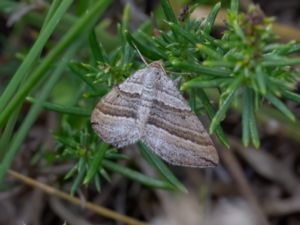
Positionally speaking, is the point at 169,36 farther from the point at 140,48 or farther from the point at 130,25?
the point at 130,25

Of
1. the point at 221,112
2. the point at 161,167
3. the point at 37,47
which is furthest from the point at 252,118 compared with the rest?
the point at 37,47

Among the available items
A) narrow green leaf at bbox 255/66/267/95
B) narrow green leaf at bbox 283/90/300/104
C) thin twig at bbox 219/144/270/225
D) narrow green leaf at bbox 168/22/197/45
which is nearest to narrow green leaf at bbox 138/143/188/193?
narrow green leaf at bbox 168/22/197/45

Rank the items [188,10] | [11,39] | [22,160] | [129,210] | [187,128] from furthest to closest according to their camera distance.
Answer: [11,39], [129,210], [22,160], [188,10], [187,128]

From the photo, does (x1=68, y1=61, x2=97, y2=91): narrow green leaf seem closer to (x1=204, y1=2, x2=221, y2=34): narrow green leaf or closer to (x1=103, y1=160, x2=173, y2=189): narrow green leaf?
(x1=103, y1=160, x2=173, y2=189): narrow green leaf

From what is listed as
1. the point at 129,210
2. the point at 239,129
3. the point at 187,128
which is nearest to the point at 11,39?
the point at 129,210

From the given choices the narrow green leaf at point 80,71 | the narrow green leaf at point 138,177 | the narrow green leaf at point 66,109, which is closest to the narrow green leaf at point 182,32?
the narrow green leaf at point 80,71

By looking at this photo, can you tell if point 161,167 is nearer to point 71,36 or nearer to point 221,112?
point 221,112
